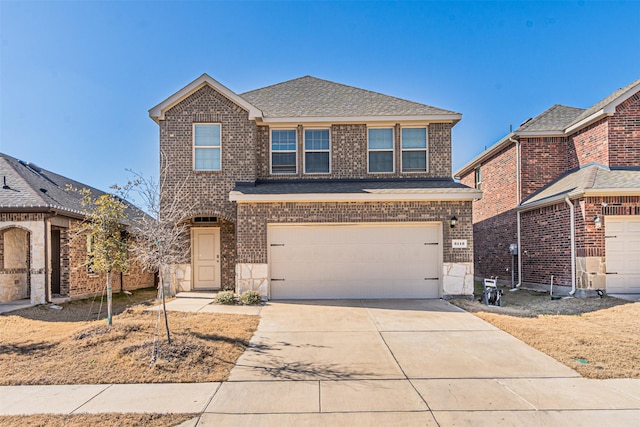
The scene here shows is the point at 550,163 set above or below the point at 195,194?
above

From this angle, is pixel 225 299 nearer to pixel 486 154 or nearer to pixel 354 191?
pixel 354 191

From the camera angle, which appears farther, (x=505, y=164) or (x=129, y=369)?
(x=505, y=164)

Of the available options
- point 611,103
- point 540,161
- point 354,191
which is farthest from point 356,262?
point 611,103

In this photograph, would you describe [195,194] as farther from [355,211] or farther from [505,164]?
[505,164]

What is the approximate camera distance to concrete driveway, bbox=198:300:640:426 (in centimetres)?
451

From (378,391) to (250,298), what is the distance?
6.52 metres

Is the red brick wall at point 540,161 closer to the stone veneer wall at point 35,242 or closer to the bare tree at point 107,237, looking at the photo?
the bare tree at point 107,237

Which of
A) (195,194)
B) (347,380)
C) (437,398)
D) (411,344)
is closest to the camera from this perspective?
(437,398)

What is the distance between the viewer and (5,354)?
670 centimetres

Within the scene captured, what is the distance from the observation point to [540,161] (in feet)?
49.6

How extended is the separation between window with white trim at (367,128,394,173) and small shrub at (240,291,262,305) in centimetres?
556

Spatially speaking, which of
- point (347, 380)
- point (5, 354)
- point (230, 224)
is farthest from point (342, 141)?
point (5, 354)

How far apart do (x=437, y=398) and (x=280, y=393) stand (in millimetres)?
1997

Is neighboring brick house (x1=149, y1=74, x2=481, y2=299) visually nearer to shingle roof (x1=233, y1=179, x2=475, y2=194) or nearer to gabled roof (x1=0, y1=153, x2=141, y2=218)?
shingle roof (x1=233, y1=179, x2=475, y2=194)
